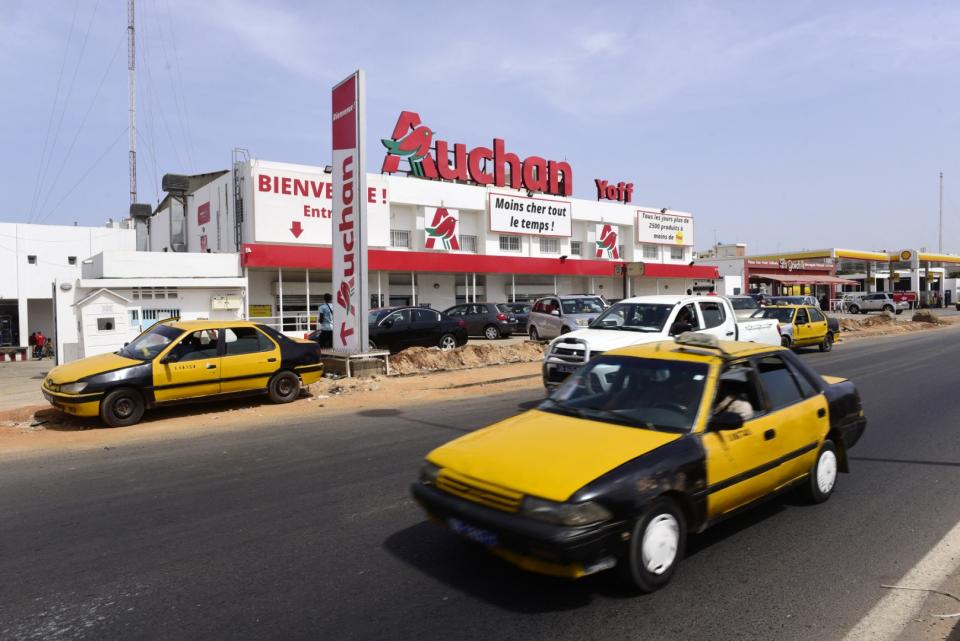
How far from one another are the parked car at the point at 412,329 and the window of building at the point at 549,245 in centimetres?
1851

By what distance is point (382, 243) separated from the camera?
28562 mm

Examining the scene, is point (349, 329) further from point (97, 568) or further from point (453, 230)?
point (453, 230)

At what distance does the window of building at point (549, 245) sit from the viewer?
3775 centimetres

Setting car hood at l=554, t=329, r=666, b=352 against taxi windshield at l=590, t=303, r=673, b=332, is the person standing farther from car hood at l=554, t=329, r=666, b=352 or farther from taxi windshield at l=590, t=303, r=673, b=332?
car hood at l=554, t=329, r=666, b=352

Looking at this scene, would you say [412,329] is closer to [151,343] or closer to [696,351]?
[151,343]

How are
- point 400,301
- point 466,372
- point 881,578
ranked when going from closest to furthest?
point 881,578 → point 466,372 → point 400,301

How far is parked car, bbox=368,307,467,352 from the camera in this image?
18.3 metres

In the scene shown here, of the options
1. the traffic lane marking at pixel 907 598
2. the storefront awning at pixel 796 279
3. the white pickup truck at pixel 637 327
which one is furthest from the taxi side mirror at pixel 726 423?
the storefront awning at pixel 796 279

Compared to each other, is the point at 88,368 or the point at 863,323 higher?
the point at 88,368

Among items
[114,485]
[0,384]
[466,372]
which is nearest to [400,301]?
[466,372]

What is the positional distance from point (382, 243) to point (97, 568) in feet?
82.1

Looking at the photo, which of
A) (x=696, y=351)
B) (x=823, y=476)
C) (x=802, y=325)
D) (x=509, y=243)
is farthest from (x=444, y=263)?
(x=696, y=351)

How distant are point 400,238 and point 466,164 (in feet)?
21.4

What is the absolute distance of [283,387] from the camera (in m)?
11.2
